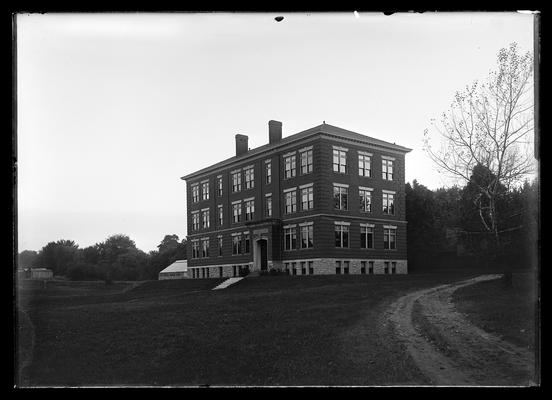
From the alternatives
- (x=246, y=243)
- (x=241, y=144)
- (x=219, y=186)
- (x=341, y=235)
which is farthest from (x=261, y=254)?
(x=241, y=144)

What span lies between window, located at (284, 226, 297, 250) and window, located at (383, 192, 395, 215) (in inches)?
299

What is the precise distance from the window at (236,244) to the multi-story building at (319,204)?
0.30ft

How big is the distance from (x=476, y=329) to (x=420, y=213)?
104 feet

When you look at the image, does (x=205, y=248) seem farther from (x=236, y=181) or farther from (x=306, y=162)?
(x=306, y=162)

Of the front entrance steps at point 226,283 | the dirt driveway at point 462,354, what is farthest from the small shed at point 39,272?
the front entrance steps at point 226,283

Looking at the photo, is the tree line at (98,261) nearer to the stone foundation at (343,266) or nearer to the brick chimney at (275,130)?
the stone foundation at (343,266)

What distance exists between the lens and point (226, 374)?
36.9 ft

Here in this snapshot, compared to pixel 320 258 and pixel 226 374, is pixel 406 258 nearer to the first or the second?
pixel 320 258

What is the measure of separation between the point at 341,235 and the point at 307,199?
3813 mm

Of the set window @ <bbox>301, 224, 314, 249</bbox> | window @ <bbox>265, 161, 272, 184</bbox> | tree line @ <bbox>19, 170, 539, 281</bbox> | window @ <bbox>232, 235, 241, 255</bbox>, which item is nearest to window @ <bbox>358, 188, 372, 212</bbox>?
window @ <bbox>301, 224, 314, 249</bbox>

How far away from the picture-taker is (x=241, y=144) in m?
46.1

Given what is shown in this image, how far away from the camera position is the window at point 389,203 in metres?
39.0

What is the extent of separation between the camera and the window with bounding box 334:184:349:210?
36.7 m
